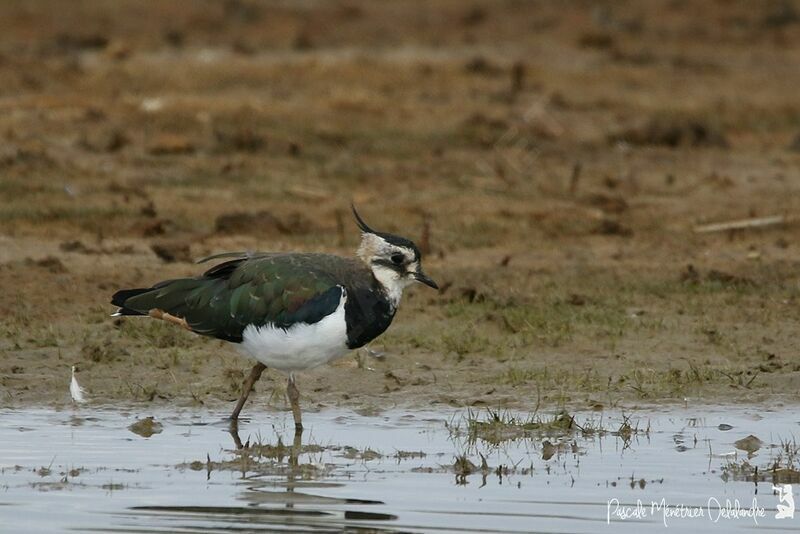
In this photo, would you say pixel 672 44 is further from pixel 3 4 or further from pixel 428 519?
pixel 428 519

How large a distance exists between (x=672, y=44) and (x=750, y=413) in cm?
1649

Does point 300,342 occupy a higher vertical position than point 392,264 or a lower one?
lower

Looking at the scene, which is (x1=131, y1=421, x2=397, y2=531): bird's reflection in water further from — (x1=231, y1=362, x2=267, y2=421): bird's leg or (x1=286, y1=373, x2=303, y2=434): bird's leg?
(x1=231, y1=362, x2=267, y2=421): bird's leg

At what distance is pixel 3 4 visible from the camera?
25.0 m

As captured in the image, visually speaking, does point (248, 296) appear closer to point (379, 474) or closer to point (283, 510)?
point (379, 474)

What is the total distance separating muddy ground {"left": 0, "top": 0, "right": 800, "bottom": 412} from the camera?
409 inches

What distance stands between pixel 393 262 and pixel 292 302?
0.66 metres

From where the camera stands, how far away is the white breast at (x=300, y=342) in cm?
852

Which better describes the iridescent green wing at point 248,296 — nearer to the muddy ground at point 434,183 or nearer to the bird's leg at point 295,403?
the bird's leg at point 295,403

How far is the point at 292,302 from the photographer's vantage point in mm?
8586

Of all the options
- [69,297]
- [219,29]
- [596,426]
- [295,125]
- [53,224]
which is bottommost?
[596,426]

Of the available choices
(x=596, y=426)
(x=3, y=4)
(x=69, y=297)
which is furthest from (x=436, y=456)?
(x=3, y=4)

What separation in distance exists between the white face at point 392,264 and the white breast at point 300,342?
0.37m
